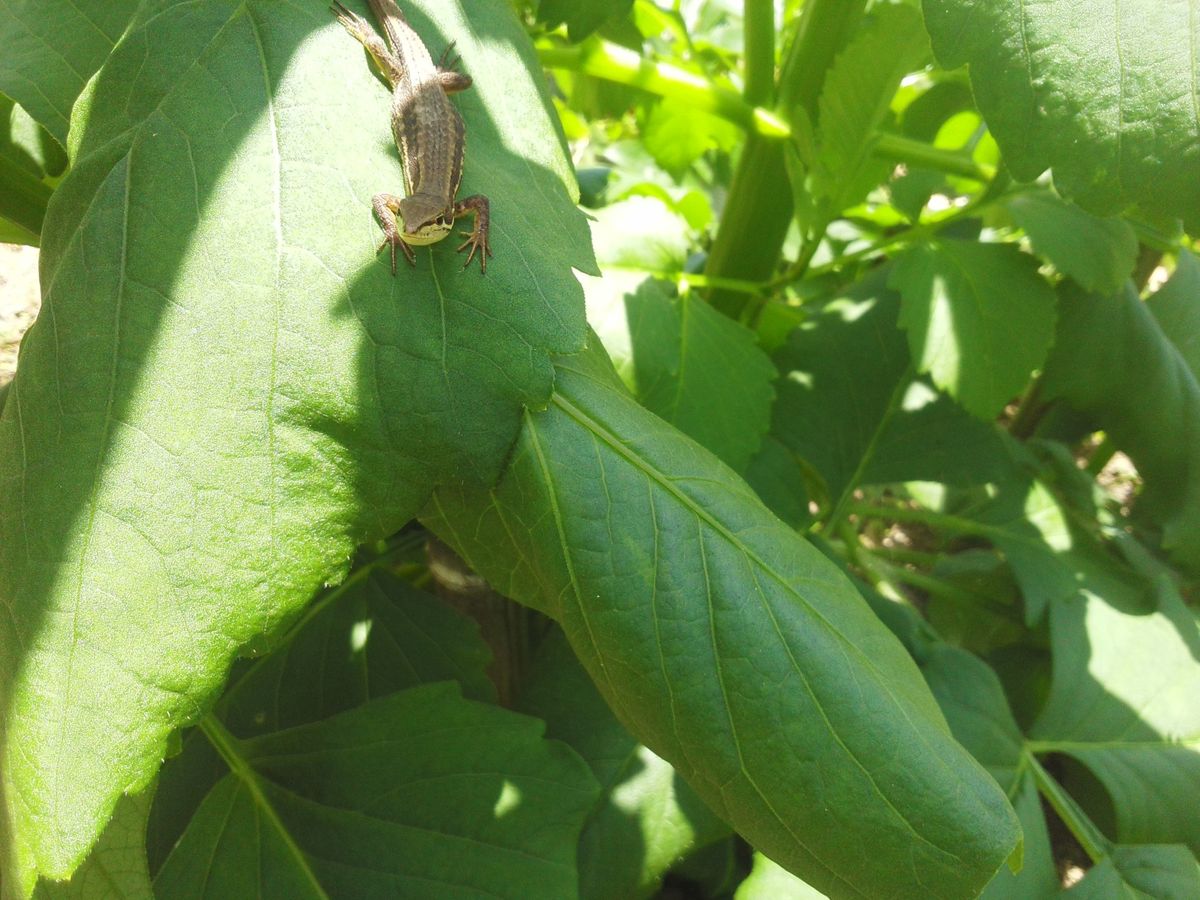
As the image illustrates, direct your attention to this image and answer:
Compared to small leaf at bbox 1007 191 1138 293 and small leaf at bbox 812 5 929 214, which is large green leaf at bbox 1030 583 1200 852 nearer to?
small leaf at bbox 1007 191 1138 293

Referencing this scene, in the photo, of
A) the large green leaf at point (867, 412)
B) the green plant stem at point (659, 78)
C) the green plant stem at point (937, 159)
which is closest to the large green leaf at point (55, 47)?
the green plant stem at point (659, 78)

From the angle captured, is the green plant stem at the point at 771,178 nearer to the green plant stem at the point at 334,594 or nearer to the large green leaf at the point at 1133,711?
the green plant stem at the point at 334,594

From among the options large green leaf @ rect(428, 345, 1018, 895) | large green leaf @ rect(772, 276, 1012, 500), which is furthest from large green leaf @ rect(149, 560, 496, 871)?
large green leaf @ rect(772, 276, 1012, 500)

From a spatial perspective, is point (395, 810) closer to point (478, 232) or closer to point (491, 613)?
point (491, 613)

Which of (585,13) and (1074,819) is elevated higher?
(585,13)

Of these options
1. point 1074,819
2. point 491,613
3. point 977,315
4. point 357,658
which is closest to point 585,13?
point 977,315

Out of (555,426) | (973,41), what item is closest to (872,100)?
(973,41)
